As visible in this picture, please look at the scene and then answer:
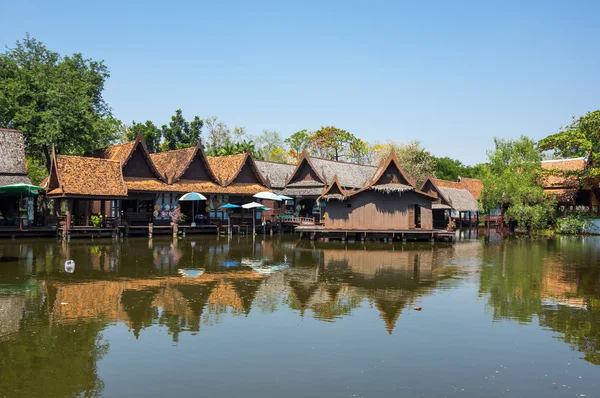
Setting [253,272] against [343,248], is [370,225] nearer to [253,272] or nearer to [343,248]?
[343,248]

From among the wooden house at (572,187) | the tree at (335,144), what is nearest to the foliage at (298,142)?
the tree at (335,144)

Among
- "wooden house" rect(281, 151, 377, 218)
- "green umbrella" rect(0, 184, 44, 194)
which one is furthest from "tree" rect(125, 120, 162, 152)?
"green umbrella" rect(0, 184, 44, 194)

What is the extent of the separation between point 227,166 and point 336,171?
9.91 meters

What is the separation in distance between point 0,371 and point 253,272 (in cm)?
1105

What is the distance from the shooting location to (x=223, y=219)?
4016cm

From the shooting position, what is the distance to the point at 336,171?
155 feet

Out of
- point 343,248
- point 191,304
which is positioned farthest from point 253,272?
point 343,248

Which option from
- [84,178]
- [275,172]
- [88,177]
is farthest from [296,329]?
[275,172]

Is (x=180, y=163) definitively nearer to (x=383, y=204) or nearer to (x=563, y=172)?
(x=383, y=204)

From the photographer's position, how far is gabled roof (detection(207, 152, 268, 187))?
4134 centimetres

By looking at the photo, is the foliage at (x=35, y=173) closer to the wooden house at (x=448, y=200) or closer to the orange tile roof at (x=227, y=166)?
the orange tile roof at (x=227, y=166)

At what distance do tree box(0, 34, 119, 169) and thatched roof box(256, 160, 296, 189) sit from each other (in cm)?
1263

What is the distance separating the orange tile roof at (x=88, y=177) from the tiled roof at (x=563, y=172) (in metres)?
33.9

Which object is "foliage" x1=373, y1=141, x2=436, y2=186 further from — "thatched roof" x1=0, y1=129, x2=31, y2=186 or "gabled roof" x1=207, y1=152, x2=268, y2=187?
"thatched roof" x1=0, y1=129, x2=31, y2=186
